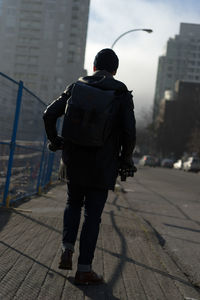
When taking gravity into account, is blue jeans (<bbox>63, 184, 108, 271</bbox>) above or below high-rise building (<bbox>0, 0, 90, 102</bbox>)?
below

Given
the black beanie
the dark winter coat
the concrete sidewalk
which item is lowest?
the concrete sidewalk

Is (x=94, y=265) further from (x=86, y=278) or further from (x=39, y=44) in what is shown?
(x=39, y=44)

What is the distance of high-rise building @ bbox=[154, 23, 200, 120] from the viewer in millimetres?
147438

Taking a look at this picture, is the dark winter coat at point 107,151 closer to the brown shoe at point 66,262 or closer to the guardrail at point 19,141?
the brown shoe at point 66,262

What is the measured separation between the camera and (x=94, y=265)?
3.85 metres

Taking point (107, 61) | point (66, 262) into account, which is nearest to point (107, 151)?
point (107, 61)

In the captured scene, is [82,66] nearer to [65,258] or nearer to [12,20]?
[12,20]

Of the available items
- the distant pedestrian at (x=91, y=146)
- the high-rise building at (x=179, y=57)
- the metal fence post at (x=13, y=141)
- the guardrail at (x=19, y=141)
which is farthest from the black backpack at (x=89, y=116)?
the high-rise building at (x=179, y=57)

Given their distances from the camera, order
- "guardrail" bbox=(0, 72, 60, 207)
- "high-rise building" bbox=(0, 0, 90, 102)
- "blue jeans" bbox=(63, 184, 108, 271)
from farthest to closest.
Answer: "high-rise building" bbox=(0, 0, 90, 102) < "guardrail" bbox=(0, 72, 60, 207) < "blue jeans" bbox=(63, 184, 108, 271)

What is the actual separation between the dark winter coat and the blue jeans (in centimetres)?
9

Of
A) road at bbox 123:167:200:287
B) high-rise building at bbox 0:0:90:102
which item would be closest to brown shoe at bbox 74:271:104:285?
road at bbox 123:167:200:287

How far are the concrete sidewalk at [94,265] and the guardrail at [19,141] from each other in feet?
3.00

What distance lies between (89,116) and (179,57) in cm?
15136

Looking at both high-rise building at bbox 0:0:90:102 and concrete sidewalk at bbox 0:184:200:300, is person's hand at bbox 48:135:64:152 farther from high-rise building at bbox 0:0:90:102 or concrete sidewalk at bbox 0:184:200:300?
high-rise building at bbox 0:0:90:102
